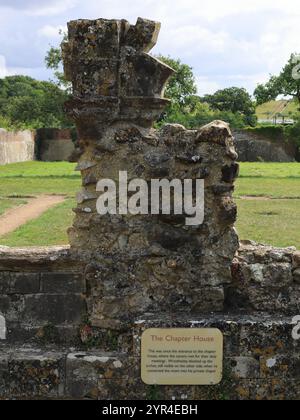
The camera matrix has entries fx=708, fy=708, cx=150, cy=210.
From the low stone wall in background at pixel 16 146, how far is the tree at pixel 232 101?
75.2 ft

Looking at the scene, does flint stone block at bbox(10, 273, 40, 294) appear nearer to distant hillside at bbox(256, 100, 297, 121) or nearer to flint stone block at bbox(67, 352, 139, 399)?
flint stone block at bbox(67, 352, 139, 399)

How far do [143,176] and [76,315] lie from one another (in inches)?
45.5

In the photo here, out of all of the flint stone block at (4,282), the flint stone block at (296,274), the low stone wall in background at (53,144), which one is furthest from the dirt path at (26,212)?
the low stone wall in background at (53,144)

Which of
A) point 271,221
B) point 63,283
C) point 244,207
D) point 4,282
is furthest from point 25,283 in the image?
point 244,207

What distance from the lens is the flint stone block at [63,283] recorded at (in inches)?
208

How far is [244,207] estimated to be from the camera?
1655 cm

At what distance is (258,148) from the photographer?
4428 centimetres

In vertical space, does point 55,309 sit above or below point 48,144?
below

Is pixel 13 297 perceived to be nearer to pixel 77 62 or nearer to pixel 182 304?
pixel 182 304

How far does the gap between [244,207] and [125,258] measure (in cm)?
1159

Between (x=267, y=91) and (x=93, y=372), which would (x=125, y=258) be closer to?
(x=93, y=372)

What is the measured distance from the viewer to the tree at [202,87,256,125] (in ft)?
203

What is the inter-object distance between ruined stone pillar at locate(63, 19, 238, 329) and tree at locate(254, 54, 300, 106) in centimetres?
4387
